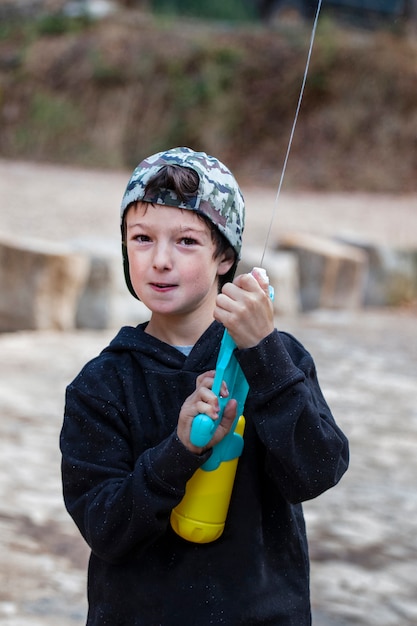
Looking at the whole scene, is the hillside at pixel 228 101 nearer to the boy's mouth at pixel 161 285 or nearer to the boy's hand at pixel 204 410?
the boy's mouth at pixel 161 285

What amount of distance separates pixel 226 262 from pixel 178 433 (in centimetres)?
38

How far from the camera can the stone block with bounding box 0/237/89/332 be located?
261 inches

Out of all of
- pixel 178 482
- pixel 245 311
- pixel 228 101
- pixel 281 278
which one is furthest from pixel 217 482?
pixel 228 101

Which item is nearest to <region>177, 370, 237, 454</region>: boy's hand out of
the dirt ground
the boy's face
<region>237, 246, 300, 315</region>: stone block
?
the boy's face

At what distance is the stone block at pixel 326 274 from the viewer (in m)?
8.63

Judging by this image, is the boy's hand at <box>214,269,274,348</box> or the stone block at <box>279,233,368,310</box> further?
the stone block at <box>279,233,368,310</box>

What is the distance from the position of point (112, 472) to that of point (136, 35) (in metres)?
17.7

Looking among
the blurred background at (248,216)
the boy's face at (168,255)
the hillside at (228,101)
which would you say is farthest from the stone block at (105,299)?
the hillside at (228,101)

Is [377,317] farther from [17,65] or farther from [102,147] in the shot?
[17,65]

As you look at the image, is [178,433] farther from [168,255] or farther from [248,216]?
[248,216]

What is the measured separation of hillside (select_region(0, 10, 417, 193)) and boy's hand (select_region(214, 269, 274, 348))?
14407 millimetres

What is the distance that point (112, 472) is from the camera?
1.66 m

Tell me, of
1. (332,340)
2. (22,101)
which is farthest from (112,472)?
(22,101)

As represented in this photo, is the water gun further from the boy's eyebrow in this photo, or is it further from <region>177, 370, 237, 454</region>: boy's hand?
the boy's eyebrow
